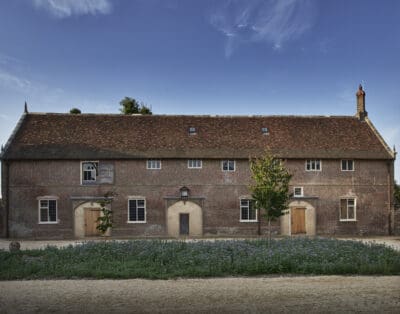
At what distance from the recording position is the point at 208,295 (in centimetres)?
1110

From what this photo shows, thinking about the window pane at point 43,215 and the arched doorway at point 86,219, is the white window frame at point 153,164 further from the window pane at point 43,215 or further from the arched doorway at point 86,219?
the window pane at point 43,215

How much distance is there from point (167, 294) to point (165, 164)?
19864 mm

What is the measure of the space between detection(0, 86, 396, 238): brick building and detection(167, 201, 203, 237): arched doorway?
8 cm

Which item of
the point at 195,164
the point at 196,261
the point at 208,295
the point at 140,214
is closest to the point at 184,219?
the point at 140,214

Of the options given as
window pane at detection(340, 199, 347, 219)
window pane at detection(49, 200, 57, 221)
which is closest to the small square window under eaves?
window pane at detection(49, 200, 57, 221)

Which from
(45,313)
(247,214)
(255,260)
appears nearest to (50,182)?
(247,214)

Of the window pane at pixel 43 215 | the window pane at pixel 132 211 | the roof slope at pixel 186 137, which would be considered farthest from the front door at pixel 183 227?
the window pane at pixel 43 215

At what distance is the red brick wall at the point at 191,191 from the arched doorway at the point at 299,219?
23.1 inches

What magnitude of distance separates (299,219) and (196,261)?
57.2 feet

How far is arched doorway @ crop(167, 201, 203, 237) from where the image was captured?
30297 millimetres

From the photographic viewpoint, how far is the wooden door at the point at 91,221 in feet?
98.1

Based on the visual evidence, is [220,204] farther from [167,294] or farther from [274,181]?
[167,294]

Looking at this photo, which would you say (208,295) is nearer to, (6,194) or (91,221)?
(91,221)

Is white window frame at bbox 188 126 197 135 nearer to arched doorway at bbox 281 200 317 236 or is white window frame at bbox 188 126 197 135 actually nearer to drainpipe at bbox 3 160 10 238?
arched doorway at bbox 281 200 317 236
